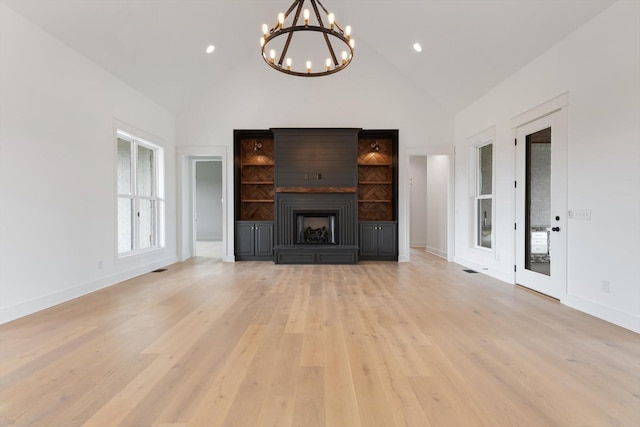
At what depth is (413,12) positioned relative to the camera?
4730mm

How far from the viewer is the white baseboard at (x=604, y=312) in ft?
9.05

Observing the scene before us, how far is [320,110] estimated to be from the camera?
662 centimetres

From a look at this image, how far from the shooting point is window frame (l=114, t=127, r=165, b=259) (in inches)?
189

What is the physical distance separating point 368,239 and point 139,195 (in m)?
4.45

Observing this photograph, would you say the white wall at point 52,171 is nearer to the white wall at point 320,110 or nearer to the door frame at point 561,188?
the white wall at point 320,110

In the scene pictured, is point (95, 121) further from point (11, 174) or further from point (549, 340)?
point (549, 340)

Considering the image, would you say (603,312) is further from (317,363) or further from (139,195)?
(139,195)

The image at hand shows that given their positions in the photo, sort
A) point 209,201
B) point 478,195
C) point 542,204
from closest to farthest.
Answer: point 542,204 → point 478,195 → point 209,201

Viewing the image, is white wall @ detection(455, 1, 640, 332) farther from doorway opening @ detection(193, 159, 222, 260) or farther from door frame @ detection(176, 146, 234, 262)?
doorway opening @ detection(193, 159, 222, 260)

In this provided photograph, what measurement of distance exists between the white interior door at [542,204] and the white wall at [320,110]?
239 centimetres

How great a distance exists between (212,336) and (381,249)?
4.60 meters

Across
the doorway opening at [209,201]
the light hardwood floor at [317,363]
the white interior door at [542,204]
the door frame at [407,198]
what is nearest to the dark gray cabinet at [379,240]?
the door frame at [407,198]

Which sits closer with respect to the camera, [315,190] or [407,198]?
[315,190]

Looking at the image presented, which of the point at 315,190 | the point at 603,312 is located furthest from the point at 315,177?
the point at 603,312
